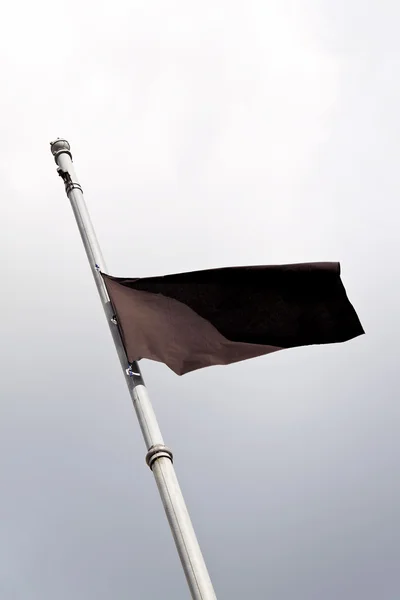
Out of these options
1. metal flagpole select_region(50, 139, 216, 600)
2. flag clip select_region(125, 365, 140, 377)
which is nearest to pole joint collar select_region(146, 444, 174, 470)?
metal flagpole select_region(50, 139, 216, 600)

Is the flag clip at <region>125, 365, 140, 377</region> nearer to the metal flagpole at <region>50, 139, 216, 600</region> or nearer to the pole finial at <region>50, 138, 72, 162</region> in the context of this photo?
the metal flagpole at <region>50, 139, 216, 600</region>

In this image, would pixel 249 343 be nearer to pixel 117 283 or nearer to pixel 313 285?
pixel 313 285

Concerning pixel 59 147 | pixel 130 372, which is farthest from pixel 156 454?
pixel 59 147

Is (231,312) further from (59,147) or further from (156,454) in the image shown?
(59,147)

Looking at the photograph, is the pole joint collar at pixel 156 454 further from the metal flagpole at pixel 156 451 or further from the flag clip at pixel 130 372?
the flag clip at pixel 130 372

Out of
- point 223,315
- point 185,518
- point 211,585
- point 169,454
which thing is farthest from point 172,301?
point 211,585

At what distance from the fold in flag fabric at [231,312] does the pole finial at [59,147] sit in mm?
3588

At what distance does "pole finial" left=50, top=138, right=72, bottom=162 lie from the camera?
1759 cm

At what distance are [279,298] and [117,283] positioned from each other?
2690 mm

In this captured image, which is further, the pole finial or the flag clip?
the pole finial

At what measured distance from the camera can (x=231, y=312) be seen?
15.3 m

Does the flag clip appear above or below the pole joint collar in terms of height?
above

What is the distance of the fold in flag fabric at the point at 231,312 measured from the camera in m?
14.7

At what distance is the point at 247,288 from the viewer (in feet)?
50.4
